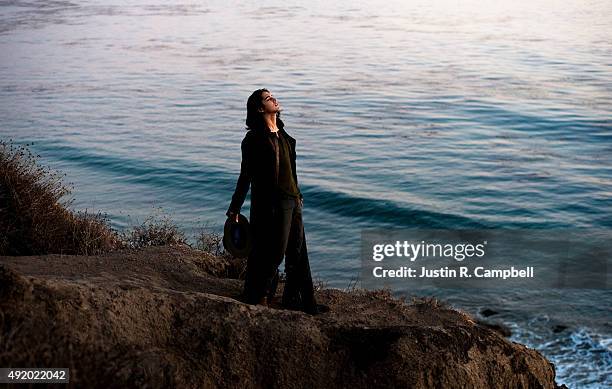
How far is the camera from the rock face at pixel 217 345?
6527 mm

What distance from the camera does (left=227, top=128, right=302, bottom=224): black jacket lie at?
8883mm

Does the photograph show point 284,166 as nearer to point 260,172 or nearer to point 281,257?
point 260,172

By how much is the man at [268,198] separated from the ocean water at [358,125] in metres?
5.00

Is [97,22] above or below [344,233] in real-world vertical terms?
above

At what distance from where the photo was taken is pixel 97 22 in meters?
67.8

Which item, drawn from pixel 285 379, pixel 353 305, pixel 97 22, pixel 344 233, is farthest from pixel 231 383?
pixel 97 22

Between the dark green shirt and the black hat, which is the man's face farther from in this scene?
the black hat

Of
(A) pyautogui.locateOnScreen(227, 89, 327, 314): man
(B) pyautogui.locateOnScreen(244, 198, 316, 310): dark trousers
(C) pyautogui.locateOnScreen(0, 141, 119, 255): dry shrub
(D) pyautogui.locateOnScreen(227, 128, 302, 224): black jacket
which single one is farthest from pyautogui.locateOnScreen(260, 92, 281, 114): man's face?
(C) pyautogui.locateOnScreen(0, 141, 119, 255): dry shrub

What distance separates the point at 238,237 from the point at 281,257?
48cm

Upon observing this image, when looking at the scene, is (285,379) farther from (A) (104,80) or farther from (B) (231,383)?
(A) (104,80)

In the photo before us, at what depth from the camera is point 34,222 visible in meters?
12.0

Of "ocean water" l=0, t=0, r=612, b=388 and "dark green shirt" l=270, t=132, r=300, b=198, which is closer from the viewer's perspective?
"dark green shirt" l=270, t=132, r=300, b=198

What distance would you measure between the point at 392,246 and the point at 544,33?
135ft

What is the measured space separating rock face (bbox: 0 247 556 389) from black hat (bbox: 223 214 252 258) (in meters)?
1.41
